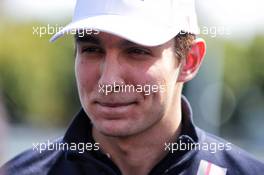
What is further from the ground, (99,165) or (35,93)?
(99,165)

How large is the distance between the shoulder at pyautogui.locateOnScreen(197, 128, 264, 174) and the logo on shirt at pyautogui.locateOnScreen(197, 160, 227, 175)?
0.01 m

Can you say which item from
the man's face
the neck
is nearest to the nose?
the man's face

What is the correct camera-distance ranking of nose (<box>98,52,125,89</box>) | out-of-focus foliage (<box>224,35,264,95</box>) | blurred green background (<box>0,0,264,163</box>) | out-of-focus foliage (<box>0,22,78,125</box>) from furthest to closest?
out-of-focus foliage (<box>224,35,264,95</box>)
out-of-focus foliage (<box>0,22,78,125</box>)
blurred green background (<box>0,0,264,163</box>)
nose (<box>98,52,125,89</box>)

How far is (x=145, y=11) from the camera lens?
2023 millimetres

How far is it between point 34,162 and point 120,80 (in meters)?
0.48

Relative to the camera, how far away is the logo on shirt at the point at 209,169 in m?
2.09

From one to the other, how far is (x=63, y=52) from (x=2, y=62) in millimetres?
1674

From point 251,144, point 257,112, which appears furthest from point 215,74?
point 257,112

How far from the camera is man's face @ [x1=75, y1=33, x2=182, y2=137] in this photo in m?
1.96

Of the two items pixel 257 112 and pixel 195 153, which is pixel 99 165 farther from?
pixel 257 112

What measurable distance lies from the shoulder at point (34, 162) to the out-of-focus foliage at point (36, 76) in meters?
13.4

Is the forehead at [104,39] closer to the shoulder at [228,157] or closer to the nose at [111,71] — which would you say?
the nose at [111,71]

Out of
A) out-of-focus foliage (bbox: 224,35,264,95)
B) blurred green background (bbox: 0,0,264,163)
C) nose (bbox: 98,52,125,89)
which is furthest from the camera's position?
out-of-focus foliage (bbox: 224,35,264,95)

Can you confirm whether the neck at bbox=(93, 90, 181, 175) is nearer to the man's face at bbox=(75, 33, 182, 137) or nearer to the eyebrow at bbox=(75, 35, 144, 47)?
the man's face at bbox=(75, 33, 182, 137)
